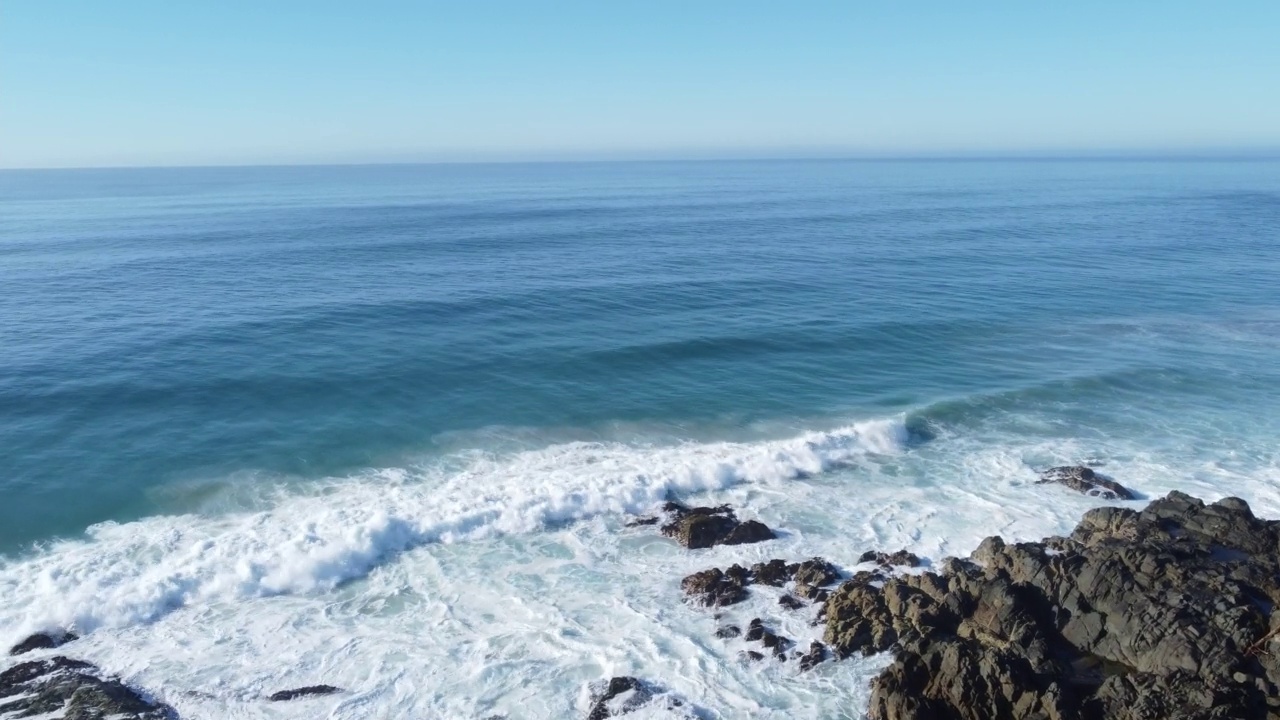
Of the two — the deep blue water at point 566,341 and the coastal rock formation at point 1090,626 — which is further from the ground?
the deep blue water at point 566,341

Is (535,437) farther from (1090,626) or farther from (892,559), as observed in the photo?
(1090,626)

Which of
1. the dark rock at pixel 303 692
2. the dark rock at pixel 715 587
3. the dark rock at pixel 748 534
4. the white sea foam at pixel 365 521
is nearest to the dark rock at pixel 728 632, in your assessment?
the dark rock at pixel 715 587

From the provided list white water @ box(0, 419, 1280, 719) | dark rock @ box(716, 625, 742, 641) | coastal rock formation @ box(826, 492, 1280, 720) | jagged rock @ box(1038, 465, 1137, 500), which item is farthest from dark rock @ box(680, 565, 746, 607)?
jagged rock @ box(1038, 465, 1137, 500)

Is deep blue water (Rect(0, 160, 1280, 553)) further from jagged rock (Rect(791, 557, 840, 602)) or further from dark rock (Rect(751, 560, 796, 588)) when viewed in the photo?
jagged rock (Rect(791, 557, 840, 602))

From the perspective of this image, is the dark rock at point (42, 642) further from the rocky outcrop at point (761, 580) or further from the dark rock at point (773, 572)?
the dark rock at point (773, 572)

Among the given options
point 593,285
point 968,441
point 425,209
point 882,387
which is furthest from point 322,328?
point 425,209

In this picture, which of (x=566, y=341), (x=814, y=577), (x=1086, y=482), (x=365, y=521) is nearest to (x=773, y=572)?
(x=814, y=577)

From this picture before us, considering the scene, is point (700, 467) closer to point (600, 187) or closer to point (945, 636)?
point (945, 636)
